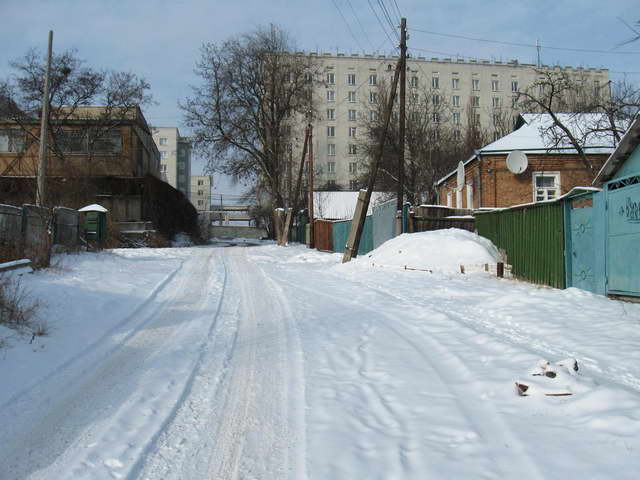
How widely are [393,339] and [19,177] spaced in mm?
31261

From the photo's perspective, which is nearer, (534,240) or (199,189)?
(534,240)

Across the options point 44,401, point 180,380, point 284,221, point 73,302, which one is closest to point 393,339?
point 180,380

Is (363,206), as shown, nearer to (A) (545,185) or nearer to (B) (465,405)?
(A) (545,185)

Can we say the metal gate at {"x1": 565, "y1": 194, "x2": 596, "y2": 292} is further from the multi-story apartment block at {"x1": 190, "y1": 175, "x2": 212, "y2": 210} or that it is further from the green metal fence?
the multi-story apartment block at {"x1": 190, "y1": 175, "x2": 212, "y2": 210}

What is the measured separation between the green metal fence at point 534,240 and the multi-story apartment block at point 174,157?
90.3m

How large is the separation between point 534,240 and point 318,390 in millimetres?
7966

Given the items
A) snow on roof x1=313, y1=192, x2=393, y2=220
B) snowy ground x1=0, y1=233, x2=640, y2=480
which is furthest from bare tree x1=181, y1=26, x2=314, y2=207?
snowy ground x1=0, y1=233, x2=640, y2=480

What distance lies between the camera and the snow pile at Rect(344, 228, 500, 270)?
13055 mm

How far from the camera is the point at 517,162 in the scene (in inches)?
925

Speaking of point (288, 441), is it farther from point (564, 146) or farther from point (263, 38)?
point (263, 38)

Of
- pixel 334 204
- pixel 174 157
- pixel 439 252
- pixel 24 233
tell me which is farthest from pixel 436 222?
pixel 174 157

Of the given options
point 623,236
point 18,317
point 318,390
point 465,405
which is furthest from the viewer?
point 623,236

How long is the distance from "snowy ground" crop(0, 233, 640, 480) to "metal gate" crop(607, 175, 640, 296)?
0.46 m

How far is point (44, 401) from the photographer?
4293 millimetres
